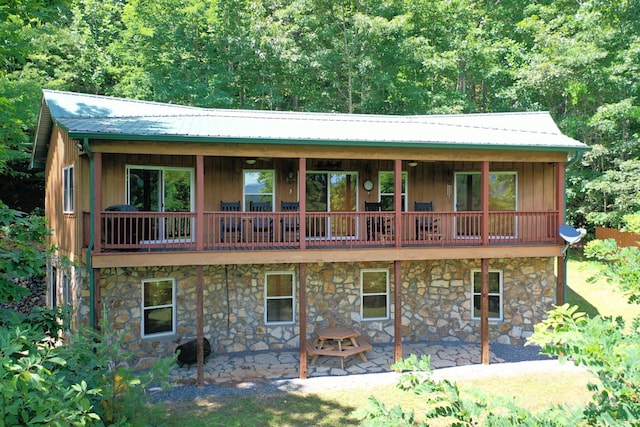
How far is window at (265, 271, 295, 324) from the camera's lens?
1125 cm

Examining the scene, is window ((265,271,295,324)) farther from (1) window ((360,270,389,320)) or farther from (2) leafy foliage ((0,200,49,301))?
(2) leafy foliage ((0,200,49,301))

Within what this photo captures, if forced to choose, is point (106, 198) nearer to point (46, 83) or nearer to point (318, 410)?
point (318, 410)

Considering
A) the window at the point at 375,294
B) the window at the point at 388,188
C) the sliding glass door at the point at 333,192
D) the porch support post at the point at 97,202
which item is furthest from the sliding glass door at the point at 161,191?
the window at the point at 388,188

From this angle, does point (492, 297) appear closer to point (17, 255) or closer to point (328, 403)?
point (328, 403)

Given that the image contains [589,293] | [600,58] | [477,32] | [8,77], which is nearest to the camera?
[589,293]

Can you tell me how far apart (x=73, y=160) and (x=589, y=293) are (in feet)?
51.3

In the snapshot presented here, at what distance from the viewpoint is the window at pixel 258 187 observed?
11.7 meters

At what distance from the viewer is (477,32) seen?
22797mm

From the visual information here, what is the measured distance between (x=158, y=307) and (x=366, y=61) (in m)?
15.3

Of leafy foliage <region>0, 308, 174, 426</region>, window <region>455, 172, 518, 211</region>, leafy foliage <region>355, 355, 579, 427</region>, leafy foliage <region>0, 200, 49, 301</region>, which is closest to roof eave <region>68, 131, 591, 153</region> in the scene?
window <region>455, 172, 518, 211</region>

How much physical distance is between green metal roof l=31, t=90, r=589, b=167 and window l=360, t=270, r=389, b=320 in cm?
375

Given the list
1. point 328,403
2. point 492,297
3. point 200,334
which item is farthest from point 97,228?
point 492,297

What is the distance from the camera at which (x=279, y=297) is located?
11297 mm

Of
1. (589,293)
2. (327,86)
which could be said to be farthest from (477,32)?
(589,293)
